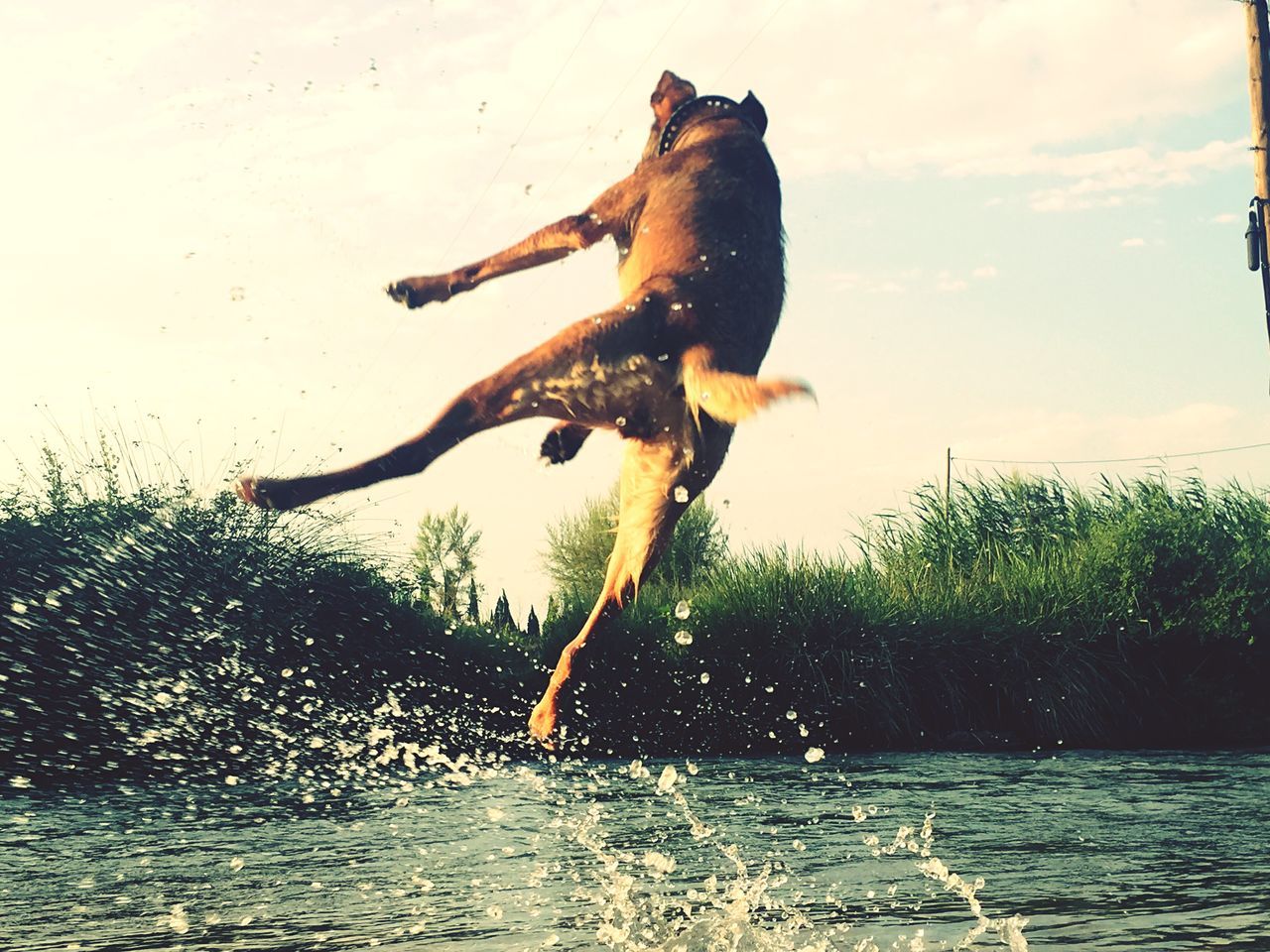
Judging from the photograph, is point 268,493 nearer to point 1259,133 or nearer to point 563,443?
point 563,443

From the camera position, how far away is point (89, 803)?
986 centimetres

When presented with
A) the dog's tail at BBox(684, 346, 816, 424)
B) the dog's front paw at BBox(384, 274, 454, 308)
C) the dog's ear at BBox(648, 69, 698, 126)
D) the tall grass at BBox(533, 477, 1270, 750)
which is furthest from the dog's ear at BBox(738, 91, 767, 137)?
the tall grass at BBox(533, 477, 1270, 750)

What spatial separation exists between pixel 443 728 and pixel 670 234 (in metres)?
9.91

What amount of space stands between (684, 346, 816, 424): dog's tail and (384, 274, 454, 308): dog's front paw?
88 centimetres

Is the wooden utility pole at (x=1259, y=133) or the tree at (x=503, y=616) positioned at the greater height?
the wooden utility pole at (x=1259, y=133)

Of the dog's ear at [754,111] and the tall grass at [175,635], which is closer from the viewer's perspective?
the dog's ear at [754,111]

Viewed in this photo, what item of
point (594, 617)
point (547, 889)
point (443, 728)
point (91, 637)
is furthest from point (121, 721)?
point (594, 617)

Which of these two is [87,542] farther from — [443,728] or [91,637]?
[443,728]

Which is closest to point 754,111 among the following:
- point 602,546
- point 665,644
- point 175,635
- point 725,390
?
point 725,390

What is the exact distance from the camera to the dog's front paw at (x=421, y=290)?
14.7 ft


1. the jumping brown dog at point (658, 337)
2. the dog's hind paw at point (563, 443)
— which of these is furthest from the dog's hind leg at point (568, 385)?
the dog's hind paw at point (563, 443)

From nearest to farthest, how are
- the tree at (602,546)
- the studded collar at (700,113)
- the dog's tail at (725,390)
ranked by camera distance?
the dog's tail at (725,390) → the studded collar at (700,113) → the tree at (602,546)

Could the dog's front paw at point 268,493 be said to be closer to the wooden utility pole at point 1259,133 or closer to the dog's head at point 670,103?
the dog's head at point 670,103

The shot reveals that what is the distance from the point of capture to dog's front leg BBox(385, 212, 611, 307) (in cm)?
452
